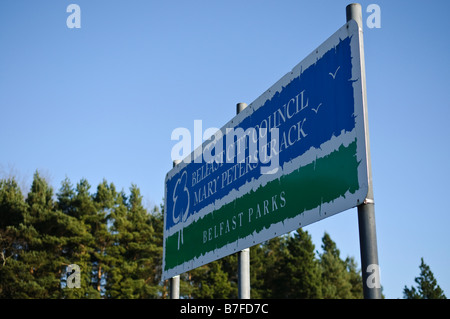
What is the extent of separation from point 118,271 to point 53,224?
6260 mm

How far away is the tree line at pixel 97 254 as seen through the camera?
41281 millimetres

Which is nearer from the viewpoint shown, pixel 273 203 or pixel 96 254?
pixel 273 203

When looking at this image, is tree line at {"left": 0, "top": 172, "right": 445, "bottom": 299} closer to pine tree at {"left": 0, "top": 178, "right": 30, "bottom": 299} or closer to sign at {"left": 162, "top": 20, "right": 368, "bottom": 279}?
pine tree at {"left": 0, "top": 178, "right": 30, "bottom": 299}

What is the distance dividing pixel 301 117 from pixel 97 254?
41.0 m

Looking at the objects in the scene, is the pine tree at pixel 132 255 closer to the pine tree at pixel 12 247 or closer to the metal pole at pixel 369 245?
the pine tree at pixel 12 247

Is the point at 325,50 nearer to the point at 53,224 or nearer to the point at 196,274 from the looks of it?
the point at 53,224

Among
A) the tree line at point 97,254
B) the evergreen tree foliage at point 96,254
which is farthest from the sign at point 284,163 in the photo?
the evergreen tree foliage at point 96,254

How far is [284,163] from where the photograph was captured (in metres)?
5.70

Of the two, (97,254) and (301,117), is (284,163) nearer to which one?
(301,117)

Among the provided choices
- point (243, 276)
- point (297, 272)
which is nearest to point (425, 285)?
point (297, 272)

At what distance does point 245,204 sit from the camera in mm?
6398

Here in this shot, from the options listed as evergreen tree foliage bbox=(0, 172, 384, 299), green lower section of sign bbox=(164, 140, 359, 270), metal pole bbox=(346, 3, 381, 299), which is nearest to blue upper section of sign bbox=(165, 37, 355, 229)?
green lower section of sign bbox=(164, 140, 359, 270)

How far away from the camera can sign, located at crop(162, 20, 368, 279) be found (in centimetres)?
476

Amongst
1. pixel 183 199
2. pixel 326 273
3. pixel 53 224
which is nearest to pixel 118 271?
pixel 53 224
